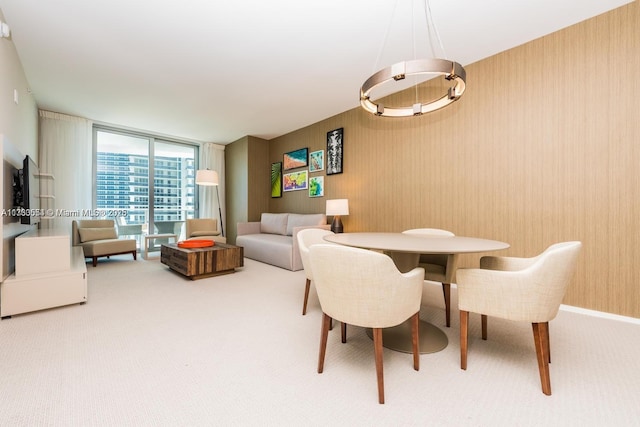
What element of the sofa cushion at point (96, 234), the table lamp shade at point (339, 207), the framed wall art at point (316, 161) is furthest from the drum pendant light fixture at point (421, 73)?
the sofa cushion at point (96, 234)

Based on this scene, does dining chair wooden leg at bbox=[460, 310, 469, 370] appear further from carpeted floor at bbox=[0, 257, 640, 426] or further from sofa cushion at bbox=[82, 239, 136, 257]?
sofa cushion at bbox=[82, 239, 136, 257]

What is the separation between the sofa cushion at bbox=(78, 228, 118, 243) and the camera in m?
4.24

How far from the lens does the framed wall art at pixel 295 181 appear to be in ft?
16.8

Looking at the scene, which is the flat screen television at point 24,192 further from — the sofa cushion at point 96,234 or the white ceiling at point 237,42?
the sofa cushion at point 96,234

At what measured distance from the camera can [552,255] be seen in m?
1.29

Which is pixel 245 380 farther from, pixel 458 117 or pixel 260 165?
pixel 260 165

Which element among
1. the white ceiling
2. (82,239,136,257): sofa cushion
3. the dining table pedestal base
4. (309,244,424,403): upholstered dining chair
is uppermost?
the white ceiling

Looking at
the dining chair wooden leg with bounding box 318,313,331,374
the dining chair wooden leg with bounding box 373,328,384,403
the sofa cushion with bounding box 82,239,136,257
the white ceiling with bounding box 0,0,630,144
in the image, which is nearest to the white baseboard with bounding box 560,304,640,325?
the dining chair wooden leg with bounding box 373,328,384,403

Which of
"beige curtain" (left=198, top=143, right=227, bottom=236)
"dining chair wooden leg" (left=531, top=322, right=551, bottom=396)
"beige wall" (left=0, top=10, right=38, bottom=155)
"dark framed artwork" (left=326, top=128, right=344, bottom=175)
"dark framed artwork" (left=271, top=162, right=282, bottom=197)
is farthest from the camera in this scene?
"beige curtain" (left=198, top=143, right=227, bottom=236)

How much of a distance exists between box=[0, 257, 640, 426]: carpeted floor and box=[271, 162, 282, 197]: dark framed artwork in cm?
369

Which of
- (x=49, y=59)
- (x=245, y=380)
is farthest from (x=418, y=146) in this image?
(x=49, y=59)

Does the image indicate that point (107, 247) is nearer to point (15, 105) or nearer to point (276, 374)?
point (15, 105)

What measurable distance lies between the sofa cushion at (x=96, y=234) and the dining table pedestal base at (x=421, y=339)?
189 inches

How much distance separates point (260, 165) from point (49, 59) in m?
3.55
